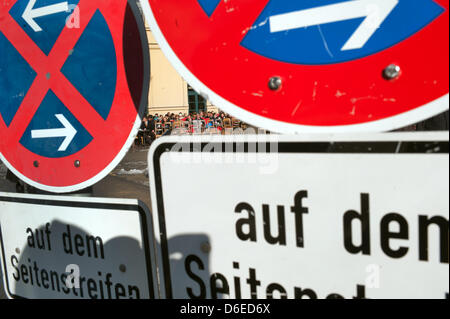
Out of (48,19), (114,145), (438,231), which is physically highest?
(48,19)

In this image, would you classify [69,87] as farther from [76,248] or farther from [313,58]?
[313,58]

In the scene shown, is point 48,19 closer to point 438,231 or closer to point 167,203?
point 167,203

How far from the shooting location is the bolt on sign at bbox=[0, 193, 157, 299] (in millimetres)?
882

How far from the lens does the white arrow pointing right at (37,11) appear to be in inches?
37.8

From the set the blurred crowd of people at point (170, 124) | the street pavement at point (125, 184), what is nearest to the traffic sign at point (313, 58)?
the street pavement at point (125, 184)

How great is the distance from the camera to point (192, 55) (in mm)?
700

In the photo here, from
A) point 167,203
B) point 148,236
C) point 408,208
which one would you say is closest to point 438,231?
point 408,208

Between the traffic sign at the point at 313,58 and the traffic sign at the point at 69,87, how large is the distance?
7.9 inches

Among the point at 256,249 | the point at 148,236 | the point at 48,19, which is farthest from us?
the point at 48,19

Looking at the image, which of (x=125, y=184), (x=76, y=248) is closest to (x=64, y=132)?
(x=76, y=248)

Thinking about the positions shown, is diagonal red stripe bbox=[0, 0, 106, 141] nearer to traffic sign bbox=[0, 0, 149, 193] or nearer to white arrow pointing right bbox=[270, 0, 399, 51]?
traffic sign bbox=[0, 0, 149, 193]

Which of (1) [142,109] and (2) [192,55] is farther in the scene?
(1) [142,109]

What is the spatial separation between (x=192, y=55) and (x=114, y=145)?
386 millimetres

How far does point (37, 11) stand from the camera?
3.32 feet
